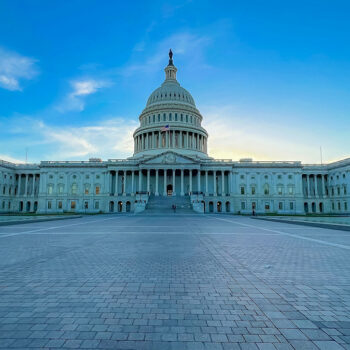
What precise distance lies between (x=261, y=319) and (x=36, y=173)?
93.7m

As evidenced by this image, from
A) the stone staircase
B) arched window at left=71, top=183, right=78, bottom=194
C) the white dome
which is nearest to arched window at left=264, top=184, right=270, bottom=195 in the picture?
the stone staircase

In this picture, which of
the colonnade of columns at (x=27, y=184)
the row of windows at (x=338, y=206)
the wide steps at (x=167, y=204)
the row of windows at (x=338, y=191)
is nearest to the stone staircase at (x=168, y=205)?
the wide steps at (x=167, y=204)

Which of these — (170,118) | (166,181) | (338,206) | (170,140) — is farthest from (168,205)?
(338,206)

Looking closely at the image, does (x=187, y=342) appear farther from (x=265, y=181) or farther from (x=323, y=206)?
(x=323, y=206)

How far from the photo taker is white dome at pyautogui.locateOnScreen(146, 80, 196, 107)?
97650mm

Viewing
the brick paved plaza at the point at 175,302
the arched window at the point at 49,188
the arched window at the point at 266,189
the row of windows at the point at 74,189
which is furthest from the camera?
the arched window at the point at 49,188

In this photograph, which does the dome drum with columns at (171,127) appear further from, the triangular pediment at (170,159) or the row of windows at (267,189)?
the row of windows at (267,189)

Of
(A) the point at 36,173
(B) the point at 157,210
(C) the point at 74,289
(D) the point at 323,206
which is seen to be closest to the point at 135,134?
(A) the point at 36,173

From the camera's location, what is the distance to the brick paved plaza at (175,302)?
3.75 metres

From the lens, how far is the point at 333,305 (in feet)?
16.7

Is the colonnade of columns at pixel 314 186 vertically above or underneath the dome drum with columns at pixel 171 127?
underneath

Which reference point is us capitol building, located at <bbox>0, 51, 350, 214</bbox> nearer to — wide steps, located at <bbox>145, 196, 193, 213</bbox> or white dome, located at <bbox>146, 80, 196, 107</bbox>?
wide steps, located at <bbox>145, 196, 193, 213</bbox>

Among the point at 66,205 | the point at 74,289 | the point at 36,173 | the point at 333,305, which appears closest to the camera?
the point at 333,305

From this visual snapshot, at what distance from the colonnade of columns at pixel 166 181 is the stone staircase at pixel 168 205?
444 inches
